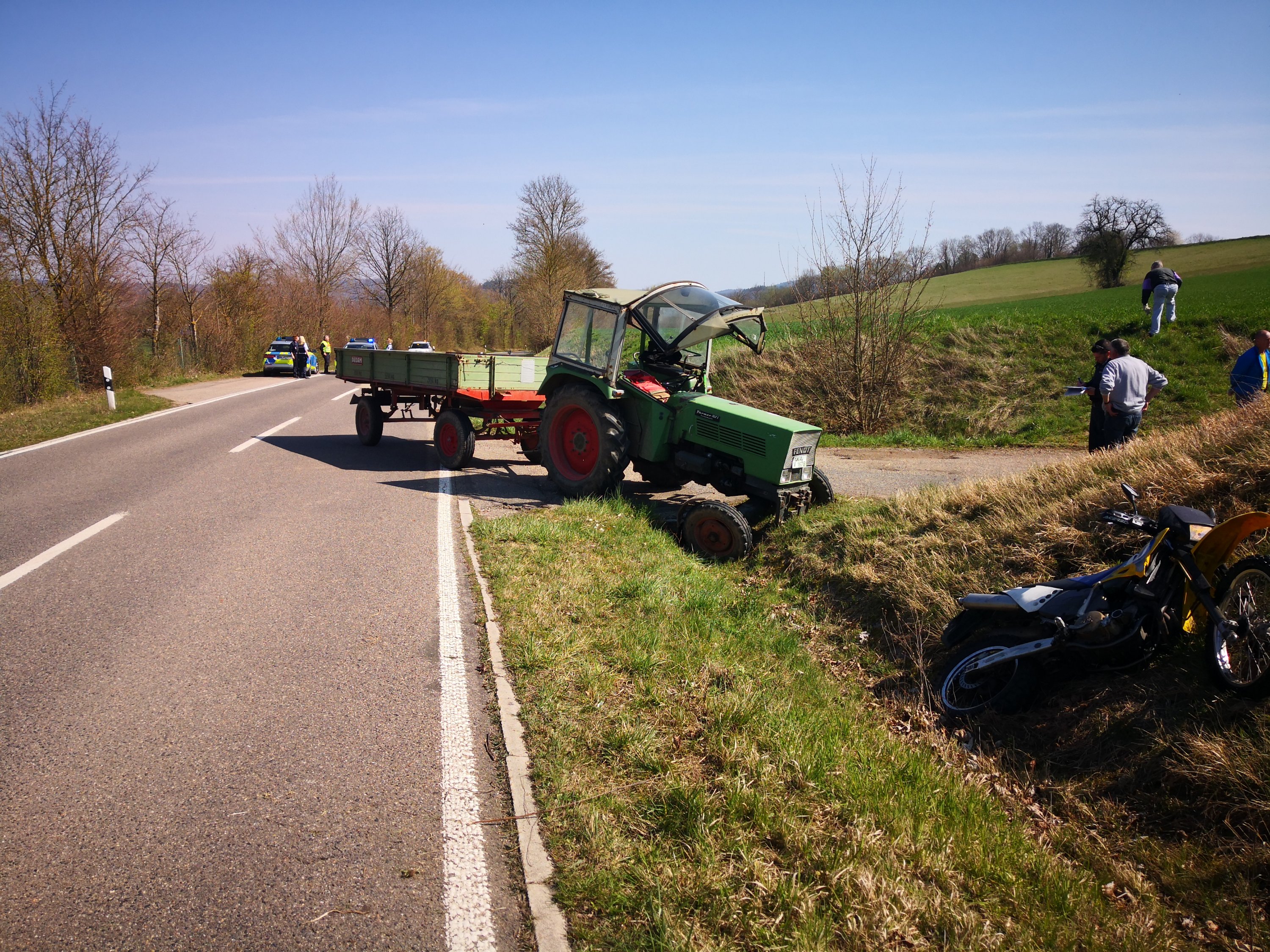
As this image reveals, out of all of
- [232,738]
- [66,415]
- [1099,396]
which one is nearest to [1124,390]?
[1099,396]

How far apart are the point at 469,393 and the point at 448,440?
2.57 feet

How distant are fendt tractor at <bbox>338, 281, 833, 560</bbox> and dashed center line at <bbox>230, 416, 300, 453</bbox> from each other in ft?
13.5

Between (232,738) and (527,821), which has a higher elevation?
(232,738)

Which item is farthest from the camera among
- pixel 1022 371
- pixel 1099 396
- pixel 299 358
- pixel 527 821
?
pixel 299 358

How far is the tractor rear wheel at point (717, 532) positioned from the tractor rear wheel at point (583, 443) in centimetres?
130

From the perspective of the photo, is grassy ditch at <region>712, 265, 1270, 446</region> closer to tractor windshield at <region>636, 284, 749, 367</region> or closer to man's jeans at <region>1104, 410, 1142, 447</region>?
man's jeans at <region>1104, 410, 1142, 447</region>

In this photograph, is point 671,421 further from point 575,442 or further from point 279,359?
point 279,359

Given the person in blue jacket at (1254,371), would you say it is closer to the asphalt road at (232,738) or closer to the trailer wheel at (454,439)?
the asphalt road at (232,738)

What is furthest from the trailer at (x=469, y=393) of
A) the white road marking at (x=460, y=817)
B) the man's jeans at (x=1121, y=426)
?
the man's jeans at (x=1121, y=426)

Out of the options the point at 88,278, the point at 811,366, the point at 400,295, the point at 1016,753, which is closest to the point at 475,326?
the point at 400,295

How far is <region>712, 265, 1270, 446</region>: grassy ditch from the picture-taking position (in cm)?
1523

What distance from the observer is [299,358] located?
32531 millimetres

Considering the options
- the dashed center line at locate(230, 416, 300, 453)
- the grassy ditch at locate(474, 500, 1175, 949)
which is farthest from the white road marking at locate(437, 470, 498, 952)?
the dashed center line at locate(230, 416, 300, 453)

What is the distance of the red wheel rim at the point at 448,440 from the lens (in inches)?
444
